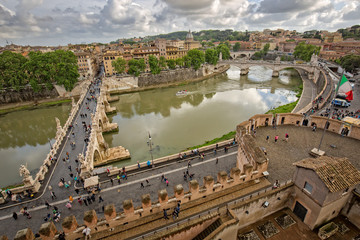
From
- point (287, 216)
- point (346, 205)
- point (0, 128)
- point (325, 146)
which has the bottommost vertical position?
point (0, 128)

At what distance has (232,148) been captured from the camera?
1609 cm

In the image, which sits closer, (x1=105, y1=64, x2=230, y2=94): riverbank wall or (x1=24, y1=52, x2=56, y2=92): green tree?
(x1=24, y1=52, x2=56, y2=92): green tree

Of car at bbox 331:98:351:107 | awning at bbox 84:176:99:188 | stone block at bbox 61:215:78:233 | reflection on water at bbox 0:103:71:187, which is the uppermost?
stone block at bbox 61:215:78:233

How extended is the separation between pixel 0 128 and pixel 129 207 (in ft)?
120

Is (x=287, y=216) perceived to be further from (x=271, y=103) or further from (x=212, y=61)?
(x=212, y=61)

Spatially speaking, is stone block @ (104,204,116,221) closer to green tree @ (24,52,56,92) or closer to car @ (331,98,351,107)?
car @ (331,98,351,107)

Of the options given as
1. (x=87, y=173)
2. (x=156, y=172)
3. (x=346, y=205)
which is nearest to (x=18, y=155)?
(x=87, y=173)

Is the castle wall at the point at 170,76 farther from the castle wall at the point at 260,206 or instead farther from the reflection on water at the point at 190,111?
→ the castle wall at the point at 260,206

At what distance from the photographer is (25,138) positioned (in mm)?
28125

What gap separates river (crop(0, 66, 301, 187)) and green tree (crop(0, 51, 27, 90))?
6.35 m

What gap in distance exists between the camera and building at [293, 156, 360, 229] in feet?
26.6

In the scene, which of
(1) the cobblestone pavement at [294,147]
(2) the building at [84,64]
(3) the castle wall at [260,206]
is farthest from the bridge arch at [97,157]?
(2) the building at [84,64]

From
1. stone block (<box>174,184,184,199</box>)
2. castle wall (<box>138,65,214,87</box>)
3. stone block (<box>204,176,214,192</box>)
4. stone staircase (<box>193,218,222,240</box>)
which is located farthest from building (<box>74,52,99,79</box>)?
stone staircase (<box>193,218,222,240</box>)

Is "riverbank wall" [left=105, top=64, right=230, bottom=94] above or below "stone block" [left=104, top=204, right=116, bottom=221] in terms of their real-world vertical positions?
below
